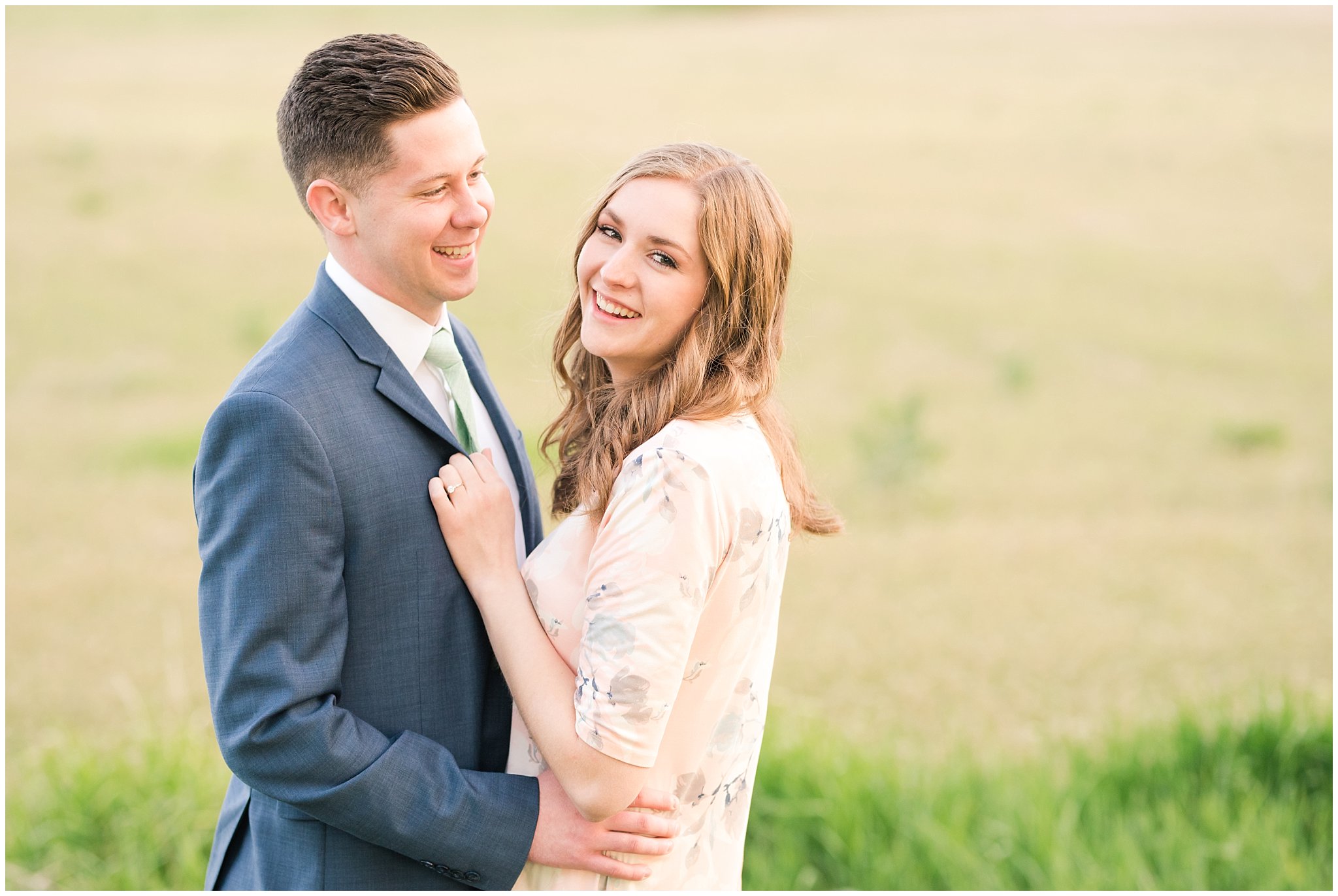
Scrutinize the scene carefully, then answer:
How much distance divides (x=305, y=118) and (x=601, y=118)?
18304 millimetres

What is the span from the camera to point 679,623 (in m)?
2.07

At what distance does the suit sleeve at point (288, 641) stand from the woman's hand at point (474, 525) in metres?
0.21

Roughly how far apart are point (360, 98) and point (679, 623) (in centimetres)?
118

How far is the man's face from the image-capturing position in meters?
2.30

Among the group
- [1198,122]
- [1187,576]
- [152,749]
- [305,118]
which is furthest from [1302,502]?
[1198,122]

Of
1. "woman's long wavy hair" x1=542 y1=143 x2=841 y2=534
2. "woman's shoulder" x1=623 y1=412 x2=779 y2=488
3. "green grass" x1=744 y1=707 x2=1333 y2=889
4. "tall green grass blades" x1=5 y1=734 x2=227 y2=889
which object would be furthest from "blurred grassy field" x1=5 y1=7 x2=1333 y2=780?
"tall green grass blades" x1=5 y1=734 x2=227 y2=889

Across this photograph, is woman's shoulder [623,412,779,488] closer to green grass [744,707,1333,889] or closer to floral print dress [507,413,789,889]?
floral print dress [507,413,789,889]

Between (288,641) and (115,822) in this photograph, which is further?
(115,822)

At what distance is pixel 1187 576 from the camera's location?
8039 millimetres

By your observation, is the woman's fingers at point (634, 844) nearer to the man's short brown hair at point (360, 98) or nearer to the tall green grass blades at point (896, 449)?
the man's short brown hair at point (360, 98)

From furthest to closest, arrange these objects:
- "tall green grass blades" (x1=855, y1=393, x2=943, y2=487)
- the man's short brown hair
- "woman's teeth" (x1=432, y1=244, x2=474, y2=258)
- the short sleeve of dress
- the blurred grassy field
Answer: "tall green grass blades" (x1=855, y1=393, x2=943, y2=487) → the blurred grassy field → "woman's teeth" (x1=432, y1=244, x2=474, y2=258) → the man's short brown hair → the short sleeve of dress

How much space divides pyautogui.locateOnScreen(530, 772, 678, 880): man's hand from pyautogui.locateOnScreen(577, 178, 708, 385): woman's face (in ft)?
2.93

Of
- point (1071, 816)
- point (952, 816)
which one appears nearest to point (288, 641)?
point (952, 816)

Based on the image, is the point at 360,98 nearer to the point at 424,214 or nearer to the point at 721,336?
the point at 424,214
